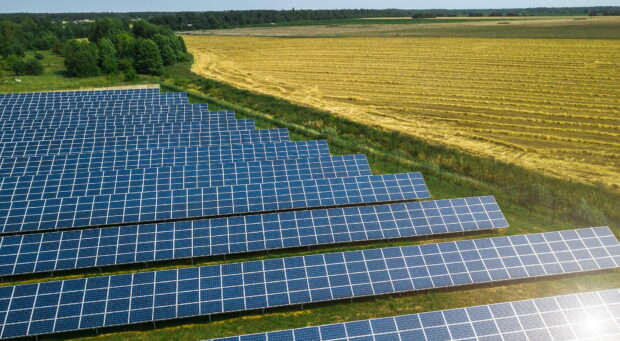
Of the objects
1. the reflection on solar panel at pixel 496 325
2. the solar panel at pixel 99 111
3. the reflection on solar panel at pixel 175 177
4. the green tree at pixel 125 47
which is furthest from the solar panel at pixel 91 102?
the reflection on solar panel at pixel 496 325

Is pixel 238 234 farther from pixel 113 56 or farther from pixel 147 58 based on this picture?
pixel 113 56

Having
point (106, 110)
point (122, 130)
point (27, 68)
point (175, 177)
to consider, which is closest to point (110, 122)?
point (122, 130)

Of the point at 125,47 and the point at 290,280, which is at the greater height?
the point at 125,47

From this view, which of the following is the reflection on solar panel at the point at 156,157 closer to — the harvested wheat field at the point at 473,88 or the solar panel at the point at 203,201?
the solar panel at the point at 203,201

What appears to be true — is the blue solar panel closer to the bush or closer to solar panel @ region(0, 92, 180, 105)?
solar panel @ region(0, 92, 180, 105)

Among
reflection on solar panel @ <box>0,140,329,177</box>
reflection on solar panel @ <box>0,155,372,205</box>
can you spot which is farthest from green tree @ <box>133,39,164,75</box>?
reflection on solar panel @ <box>0,155,372,205</box>

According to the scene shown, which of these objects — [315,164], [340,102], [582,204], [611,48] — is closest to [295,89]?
[340,102]

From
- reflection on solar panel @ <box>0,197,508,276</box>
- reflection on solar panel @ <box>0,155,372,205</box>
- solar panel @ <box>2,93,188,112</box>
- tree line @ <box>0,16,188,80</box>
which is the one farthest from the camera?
tree line @ <box>0,16,188,80</box>
